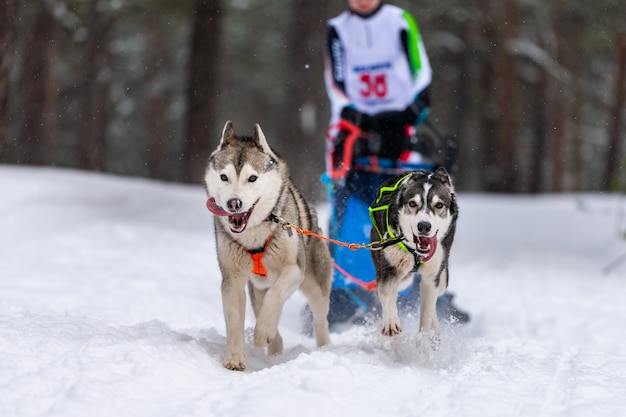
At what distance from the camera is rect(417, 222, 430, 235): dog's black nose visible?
4.04 meters

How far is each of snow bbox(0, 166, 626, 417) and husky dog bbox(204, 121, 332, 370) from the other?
10.9 inches

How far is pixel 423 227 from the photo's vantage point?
13.3 ft

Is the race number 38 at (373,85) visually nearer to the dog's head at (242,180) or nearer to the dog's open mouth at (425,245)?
the dog's head at (242,180)

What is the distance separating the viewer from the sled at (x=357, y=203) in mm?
5555

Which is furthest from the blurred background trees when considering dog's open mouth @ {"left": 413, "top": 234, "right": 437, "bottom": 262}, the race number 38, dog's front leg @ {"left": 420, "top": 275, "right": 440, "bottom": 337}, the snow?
dog's open mouth @ {"left": 413, "top": 234, "right": 437, "bottom": 262}

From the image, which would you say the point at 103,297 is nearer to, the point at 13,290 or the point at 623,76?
the point at 13,290

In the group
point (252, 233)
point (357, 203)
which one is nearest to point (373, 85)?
point (357, 203)

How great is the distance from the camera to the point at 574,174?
89.9ft

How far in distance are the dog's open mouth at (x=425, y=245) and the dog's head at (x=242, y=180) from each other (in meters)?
0.79

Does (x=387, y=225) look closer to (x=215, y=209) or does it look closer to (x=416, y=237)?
(x=416, y=237)

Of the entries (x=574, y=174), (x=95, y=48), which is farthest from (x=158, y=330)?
(x=574, y=174)

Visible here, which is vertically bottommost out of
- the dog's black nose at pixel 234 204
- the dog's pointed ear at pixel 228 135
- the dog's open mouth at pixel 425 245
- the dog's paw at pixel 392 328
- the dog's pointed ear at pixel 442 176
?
the dog's paw at pixel 392 328

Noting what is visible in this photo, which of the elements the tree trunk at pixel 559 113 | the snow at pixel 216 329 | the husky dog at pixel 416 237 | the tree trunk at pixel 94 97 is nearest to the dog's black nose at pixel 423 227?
the husky dog at pixel 416 237

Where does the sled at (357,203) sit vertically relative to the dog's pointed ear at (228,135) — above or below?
below
